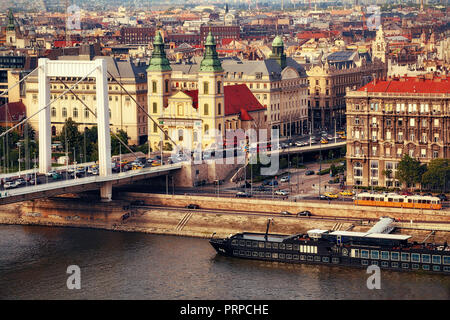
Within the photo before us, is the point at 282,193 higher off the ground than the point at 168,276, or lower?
higher

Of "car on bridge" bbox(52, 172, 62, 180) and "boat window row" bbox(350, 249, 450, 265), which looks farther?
"car on bridge" bbox(52, 172, 62, 180)

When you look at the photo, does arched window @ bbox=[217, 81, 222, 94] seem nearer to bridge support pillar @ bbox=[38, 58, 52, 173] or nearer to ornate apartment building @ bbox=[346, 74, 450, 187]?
ornate apartment building @ bbox=[346, 74, 450, 187]

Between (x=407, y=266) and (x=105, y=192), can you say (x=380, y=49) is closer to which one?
(x=105, y=192)

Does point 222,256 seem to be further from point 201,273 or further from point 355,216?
point 355,216

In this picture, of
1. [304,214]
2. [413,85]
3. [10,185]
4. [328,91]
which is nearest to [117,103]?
[328,91]

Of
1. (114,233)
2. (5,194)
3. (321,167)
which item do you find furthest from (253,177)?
(5,194)

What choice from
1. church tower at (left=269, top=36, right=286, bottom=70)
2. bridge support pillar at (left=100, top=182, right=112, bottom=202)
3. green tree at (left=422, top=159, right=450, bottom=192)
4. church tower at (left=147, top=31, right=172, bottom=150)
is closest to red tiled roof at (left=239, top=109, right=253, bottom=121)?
church tower at (left=147, top=31, right=172, bottom=150)
